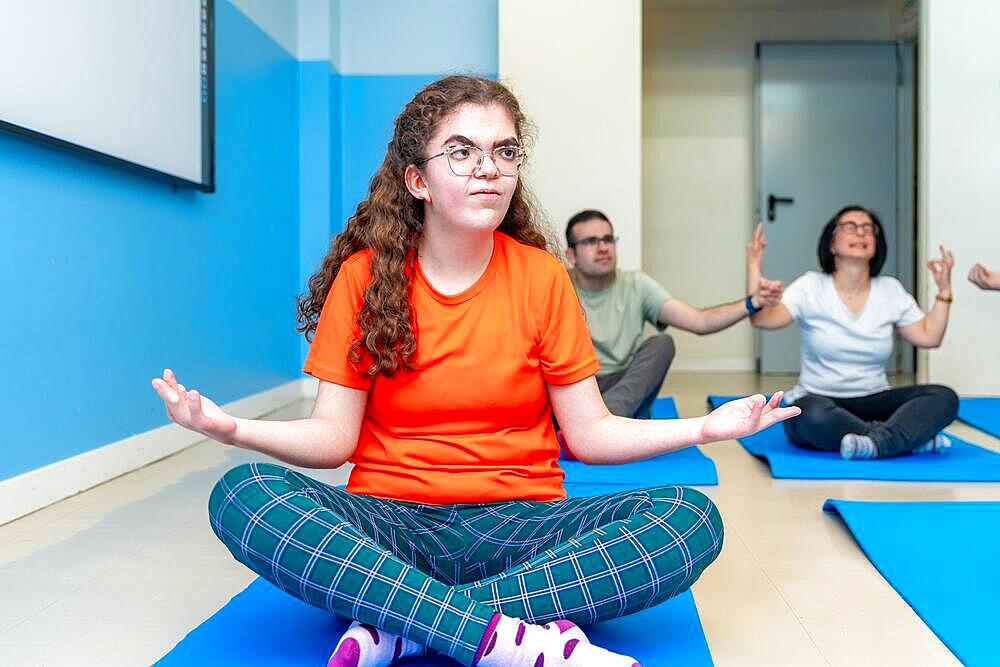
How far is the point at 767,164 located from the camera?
6660mm

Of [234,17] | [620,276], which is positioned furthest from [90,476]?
[234,17]

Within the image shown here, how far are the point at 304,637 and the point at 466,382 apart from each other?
480mm

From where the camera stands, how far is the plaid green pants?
4.26 feet

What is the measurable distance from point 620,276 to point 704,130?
3.52m

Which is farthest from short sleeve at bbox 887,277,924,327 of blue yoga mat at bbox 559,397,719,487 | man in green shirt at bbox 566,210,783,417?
blue yoga mat at bbox 559,397,719,487

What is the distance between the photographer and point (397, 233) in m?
1.66

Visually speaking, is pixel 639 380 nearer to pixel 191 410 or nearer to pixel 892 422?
pixel 892 422

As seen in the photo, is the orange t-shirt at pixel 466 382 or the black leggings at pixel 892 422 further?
the black leggings at pixel 892 422

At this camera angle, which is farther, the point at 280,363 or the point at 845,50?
the point at 845,50

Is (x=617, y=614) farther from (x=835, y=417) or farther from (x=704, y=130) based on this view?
(x=704, y=130)

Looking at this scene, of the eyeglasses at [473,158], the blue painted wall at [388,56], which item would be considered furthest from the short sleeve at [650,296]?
the blue painted wall at [388,56]

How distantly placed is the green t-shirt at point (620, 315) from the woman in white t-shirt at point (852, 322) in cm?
43

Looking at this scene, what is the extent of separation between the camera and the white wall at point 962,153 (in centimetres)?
481

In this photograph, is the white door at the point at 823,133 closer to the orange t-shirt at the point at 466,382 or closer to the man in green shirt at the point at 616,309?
the man in green shirt at the point at 616,309
